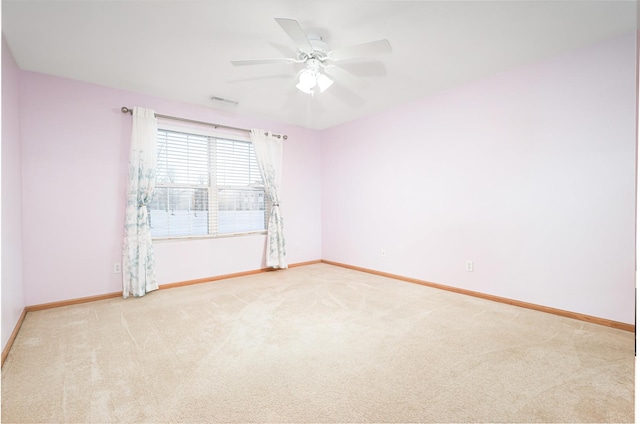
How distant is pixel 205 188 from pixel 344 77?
96.0 inches

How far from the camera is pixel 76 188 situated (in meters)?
3.36

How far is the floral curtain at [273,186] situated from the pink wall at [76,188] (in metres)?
1.11

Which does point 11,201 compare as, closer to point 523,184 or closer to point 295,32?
point 295,32

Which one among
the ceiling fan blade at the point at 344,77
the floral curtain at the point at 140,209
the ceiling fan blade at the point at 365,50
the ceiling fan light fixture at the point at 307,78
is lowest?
the floral curtain at the point at 140,209

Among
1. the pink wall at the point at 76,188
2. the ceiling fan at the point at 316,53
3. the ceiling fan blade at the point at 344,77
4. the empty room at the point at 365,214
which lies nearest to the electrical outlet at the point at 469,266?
the empty room at the point at 365,214

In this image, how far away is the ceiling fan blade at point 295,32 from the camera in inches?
77.6

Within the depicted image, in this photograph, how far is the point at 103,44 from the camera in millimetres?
2652

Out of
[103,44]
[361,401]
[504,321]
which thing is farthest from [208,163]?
[504,321]

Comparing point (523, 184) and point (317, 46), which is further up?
point (317, 46)

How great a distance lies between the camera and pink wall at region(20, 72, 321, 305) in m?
3.14

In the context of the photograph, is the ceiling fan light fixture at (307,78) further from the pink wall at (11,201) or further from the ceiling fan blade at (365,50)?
the pink wall at (11,201)

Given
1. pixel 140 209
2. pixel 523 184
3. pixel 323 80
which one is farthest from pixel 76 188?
pixel 523 184

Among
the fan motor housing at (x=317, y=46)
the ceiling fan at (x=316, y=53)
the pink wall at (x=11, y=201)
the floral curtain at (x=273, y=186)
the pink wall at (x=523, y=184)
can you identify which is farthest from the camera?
the floral curtain at (x=273, y=186)

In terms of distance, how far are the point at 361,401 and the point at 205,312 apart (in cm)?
191
